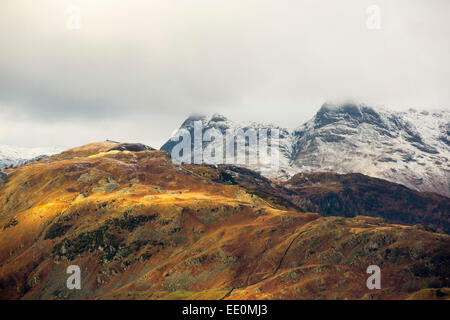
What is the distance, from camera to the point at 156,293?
610ft

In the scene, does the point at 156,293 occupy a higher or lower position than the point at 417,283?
lower

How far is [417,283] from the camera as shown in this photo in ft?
493
